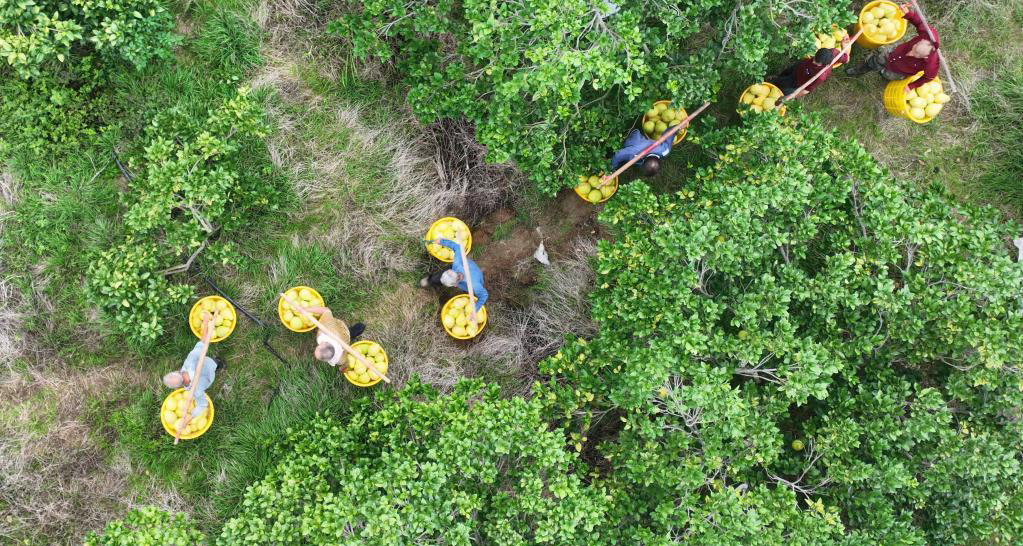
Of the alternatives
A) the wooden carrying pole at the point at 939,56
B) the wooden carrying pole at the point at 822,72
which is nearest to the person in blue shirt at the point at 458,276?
the wooden carrying pole at the point at 822,72

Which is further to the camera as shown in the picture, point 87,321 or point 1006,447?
point 87,321

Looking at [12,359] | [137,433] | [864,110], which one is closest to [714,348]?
[864,110]

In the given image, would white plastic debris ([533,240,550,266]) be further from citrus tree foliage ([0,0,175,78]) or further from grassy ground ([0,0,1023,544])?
citrus tree foliage ([0,0,175,78])

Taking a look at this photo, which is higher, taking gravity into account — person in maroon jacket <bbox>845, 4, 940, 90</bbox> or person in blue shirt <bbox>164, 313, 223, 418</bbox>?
person in maroon jacket <bbox>845, 4, 940, 90</bbox>

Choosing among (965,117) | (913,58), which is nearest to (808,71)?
(913,58)

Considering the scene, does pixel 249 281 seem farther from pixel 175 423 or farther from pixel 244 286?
pixel 175 423

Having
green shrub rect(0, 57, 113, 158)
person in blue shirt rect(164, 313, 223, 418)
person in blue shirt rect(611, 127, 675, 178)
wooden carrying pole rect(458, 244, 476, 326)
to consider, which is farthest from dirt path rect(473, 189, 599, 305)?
green shrub rect(0, 57, 113, 158)

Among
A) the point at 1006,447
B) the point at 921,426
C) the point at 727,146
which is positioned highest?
the point at 727,146

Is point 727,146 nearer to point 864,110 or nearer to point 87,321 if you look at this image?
point 864,110
